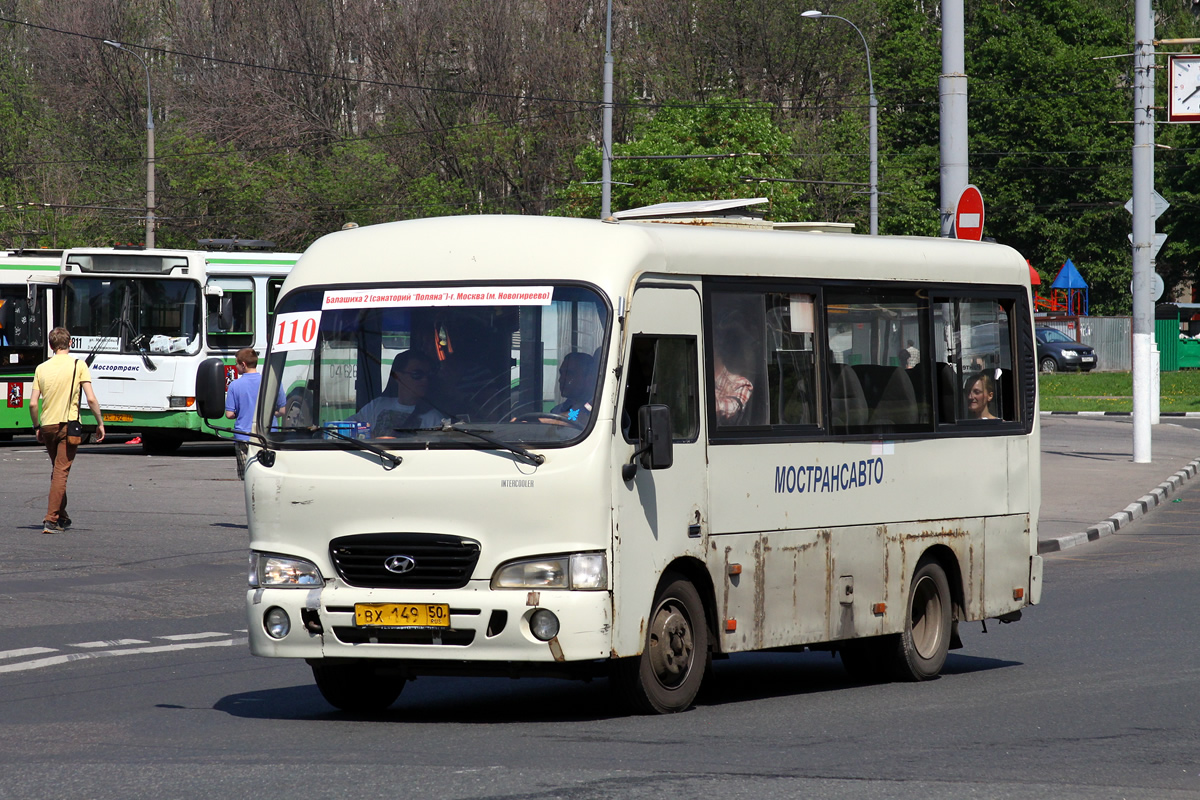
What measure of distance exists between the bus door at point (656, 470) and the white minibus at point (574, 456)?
14 millimetres

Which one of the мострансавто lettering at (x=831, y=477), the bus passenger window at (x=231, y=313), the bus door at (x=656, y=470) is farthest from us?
the bus passenger window at (x=231, y=313)

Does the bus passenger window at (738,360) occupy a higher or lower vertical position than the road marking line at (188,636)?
higher

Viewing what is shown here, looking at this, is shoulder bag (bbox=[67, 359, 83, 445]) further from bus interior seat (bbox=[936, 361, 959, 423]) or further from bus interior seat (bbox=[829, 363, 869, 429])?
bus interior seat (bbox=[829, 363, 869, 429])

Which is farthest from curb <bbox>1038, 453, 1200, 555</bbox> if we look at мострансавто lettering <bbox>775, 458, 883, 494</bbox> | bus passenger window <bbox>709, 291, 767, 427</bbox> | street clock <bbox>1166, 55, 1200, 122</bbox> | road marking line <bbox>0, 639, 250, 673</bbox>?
road marking line <bbox>0, 639, 250, 673</bbox>

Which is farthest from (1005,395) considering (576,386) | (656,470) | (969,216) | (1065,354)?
(1065,354)

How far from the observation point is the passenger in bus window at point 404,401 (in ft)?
28.2

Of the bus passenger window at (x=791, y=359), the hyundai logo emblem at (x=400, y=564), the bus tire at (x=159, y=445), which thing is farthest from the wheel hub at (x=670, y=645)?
the bus tire at (x=159, y=445)

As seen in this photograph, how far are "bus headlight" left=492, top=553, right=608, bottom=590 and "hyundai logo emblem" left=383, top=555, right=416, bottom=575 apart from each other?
0.41 meters

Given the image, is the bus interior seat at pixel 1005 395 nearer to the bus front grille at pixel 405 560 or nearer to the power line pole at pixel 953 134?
the bus front grille at pixel 405 560

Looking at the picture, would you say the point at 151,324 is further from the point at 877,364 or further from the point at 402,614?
the point at 402,614

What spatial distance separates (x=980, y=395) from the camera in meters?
11.2

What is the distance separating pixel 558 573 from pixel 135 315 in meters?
23.1

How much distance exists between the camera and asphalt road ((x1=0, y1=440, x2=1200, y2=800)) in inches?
275

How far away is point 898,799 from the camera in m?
6.67
